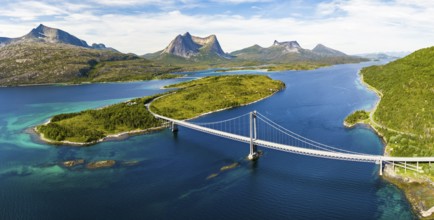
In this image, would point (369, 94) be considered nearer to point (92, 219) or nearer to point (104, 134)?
→ point (104, 134)

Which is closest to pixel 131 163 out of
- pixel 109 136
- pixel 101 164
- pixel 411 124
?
pixel 101 164

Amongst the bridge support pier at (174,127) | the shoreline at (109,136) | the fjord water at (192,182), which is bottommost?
the fjord water at (192,182)

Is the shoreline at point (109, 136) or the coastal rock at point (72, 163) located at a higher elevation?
the shoreline at point (109, 136)

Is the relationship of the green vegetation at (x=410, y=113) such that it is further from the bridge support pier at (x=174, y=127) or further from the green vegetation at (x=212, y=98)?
the green vegetation at (x=212, y=98)

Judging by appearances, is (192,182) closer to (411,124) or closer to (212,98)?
(411,124)

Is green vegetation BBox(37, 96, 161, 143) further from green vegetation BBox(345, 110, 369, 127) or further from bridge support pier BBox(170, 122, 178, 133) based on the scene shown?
green vegetation BBox(345, 110, 369, 127)

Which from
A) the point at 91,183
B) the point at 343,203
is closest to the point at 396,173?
the point at 343,203

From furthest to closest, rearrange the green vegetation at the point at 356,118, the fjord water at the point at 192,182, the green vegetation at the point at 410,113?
1. the green vegetation at the point at 356,118
2. the green vegetation at the point at 410,113
3. the fjord water at the point at 192,182

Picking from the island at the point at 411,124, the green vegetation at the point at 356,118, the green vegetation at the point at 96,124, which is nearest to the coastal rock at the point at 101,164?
the green vegetation at the point at 96,124

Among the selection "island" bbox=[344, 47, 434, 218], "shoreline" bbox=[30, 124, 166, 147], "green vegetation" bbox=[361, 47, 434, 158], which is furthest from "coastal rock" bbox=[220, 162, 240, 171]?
"shoreline" bbox=[30, 124, 166, 147]
